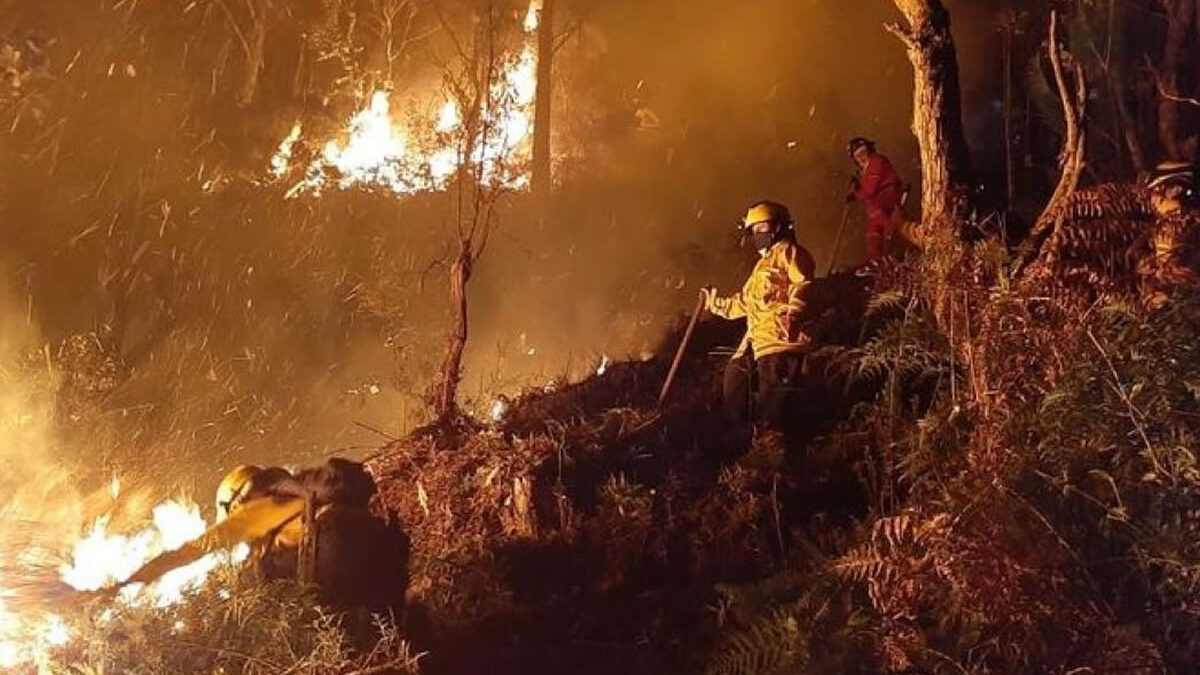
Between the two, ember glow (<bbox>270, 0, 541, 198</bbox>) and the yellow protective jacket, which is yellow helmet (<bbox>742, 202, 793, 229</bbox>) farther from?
ember glow (<bbox>270, 0, 541, 198</bbox>)

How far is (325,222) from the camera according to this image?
1959cm

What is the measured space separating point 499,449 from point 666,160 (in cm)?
1061

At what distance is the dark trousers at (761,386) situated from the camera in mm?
7922

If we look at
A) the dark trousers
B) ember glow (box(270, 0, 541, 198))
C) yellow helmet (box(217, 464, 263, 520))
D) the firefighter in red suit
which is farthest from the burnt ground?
ember glow (box(270, 0, 541, 198))

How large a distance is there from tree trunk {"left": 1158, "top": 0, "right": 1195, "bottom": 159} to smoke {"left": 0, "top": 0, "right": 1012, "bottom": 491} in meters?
4.52

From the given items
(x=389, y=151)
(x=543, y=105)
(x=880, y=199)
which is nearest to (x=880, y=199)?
(x=880, y=199)

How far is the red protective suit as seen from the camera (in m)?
9.79

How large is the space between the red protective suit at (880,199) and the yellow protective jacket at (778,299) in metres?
2.31

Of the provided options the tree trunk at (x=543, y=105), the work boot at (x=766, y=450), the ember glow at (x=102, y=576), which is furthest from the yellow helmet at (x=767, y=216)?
the tree trunk at (x=543, y=105)

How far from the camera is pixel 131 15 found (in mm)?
17453

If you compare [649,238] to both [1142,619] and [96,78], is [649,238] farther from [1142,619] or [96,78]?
[1142,619]

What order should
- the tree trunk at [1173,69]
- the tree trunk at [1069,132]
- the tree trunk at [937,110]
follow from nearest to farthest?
1. the tree trunk at [1069,132]
2. the tree trunk at [937,110]
3. the tree trunk at [1173,69]

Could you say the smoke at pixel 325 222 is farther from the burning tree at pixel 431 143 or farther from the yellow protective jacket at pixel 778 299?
the yellow protective jacket at pixel 778 299

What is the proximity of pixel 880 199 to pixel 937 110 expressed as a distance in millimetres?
1170
